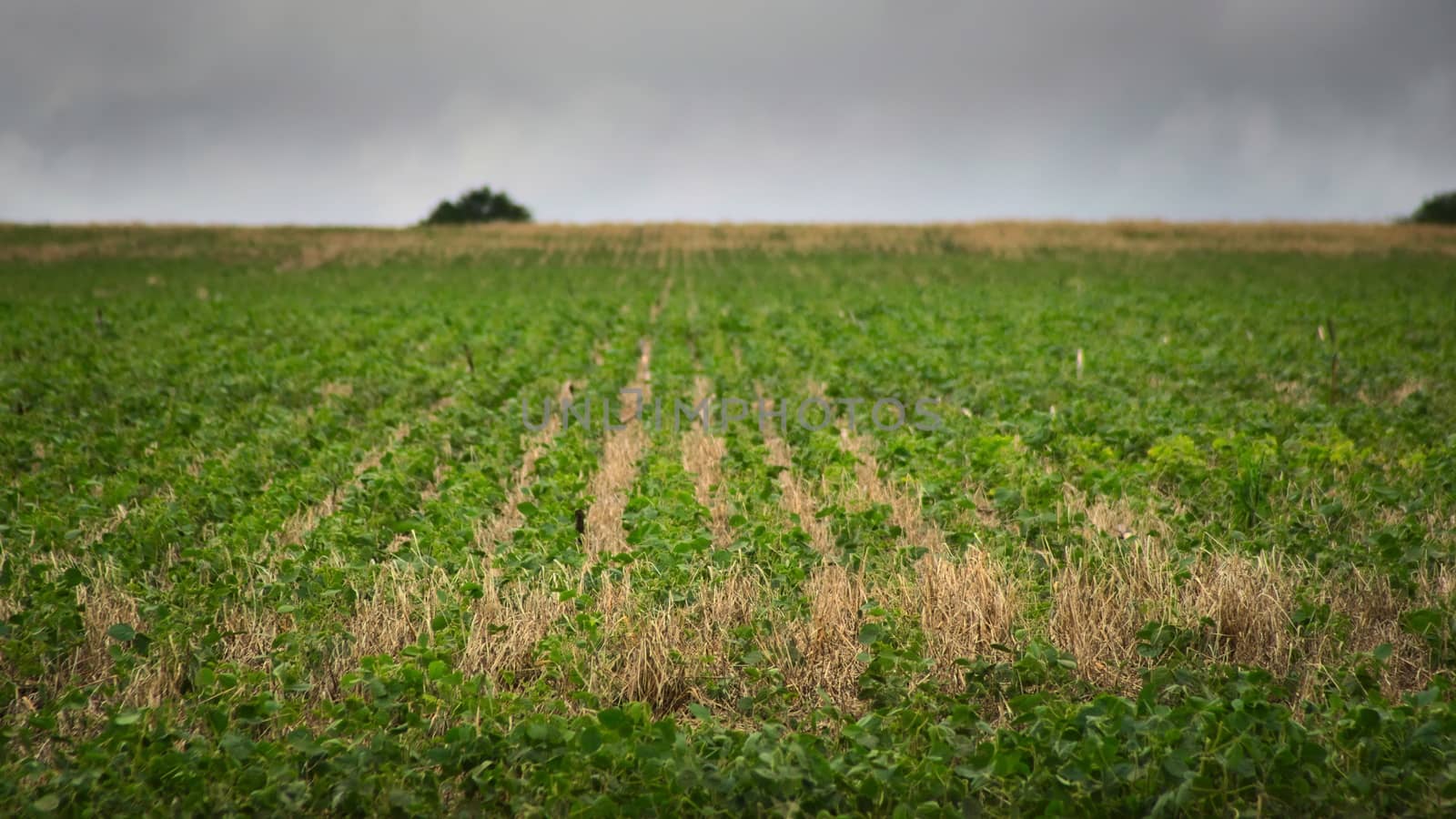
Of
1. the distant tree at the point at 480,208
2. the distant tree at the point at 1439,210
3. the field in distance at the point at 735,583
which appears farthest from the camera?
the distant tree at the point at 480,208

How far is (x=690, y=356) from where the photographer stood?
14.9 meters

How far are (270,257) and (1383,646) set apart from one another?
4365 cm

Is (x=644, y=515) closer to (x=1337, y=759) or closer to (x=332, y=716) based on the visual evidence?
(x=332, y=716)

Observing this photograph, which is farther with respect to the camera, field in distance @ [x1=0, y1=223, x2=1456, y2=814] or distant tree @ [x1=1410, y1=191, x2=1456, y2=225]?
distant tree @ [x1=1410, y1=191, x2=1456, y2=225]

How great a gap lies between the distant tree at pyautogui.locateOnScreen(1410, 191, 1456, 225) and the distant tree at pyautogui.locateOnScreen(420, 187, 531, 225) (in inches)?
2864

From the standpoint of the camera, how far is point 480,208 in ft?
251

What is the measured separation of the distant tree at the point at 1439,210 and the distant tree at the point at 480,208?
72751mm

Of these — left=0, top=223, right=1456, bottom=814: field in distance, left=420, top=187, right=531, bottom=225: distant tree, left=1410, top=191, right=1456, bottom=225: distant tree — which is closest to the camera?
left=0, top=223, right=1456, bottom=814: field in distance

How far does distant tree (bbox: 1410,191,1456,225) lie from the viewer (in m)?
65.2

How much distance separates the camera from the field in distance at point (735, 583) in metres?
3.35

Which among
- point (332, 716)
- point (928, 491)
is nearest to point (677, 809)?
point (332, 716)

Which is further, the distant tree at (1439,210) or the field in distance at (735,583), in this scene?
the distant tree at (1439,210)

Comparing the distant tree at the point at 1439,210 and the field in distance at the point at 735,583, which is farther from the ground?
the distant tree at the point at 1439,210

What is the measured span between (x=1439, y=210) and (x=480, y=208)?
77.5 m
